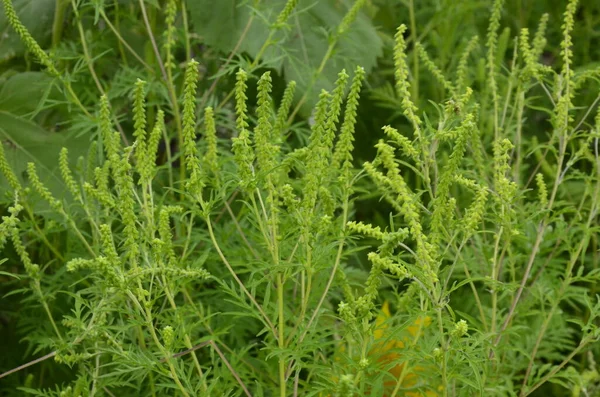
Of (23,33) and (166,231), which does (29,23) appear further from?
(166,231)

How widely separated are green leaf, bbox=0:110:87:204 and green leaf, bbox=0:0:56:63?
95mm

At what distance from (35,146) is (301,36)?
0.38m

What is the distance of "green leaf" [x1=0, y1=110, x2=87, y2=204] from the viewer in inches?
41.4

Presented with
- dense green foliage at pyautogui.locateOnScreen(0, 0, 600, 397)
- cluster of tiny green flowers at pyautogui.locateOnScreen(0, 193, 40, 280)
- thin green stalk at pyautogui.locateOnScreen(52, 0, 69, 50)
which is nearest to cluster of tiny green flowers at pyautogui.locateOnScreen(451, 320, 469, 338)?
dense green foliage at pyautogui.locateOnScreen(0, 0, 600, 397)

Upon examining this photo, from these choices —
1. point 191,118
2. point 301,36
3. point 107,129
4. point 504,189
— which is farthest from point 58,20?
point 504,189

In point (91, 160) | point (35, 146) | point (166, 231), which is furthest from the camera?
point (35, 146)

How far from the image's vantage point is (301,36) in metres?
1.15

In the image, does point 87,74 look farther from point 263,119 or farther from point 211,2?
point 263,119

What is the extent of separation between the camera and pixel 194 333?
866 millimetres

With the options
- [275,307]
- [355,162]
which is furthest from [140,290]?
[355,162]

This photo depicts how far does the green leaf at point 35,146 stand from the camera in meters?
1.05

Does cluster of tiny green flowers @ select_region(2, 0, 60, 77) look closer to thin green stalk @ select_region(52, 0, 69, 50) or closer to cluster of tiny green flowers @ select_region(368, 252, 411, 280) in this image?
thin green stalk @ select_region(52, 0, 69, 50)

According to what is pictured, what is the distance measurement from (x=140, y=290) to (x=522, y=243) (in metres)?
0.57

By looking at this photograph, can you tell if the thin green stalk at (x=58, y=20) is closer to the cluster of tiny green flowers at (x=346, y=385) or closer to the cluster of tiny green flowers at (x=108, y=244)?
the cluster of tiny green flowers at (x=108, y=244)
